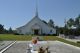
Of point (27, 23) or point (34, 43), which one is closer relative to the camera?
point (34, 43)

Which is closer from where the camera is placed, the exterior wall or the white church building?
the white church building

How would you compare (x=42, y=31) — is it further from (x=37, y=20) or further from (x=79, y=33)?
(x=79, y=33)

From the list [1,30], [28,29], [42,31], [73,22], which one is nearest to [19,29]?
[28,29]

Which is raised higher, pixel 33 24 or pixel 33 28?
pixel 33 24

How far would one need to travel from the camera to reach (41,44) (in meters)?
17.5

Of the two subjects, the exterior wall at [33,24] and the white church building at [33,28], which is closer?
the white church building at [33,28]

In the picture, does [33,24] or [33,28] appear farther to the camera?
[33,24]

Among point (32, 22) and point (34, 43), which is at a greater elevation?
point (32, 22)

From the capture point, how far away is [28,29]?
270 ft

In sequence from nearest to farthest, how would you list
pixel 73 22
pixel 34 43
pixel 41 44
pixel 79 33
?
pixel 34 43 < pixel 41 44 < pixel 79 33 < pixel 73 22

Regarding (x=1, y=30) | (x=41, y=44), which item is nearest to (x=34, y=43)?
(x=41, y=44)

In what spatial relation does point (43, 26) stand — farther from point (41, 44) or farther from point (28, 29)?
point (41, 44)

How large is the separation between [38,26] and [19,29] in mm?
7156

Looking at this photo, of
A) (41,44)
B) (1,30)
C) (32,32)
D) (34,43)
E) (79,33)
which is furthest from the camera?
(1,30)
